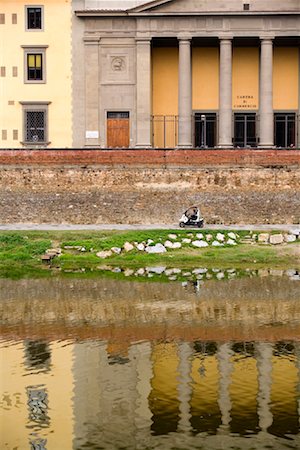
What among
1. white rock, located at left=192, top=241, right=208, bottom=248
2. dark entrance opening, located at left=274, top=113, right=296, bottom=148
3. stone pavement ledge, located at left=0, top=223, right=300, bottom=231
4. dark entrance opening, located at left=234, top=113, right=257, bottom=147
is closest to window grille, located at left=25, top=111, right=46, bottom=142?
stone pavement ledge, located at left=0, top=223, right=300, bottom=231

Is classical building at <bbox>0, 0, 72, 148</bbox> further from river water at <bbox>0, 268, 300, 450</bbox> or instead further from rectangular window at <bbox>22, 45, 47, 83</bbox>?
river water at <bbox>0, 268, 300, 450</bbox>

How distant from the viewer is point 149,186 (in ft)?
152

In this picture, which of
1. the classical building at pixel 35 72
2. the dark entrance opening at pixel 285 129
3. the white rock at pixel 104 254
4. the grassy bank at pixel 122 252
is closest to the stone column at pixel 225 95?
the dark entrance opening at pixel 285 129

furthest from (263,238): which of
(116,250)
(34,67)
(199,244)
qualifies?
(34,67)

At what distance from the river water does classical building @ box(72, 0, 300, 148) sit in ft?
77.0

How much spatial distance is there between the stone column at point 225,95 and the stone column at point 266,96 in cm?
201

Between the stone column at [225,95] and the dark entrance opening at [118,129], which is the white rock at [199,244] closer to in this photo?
the stone column at [225,95]

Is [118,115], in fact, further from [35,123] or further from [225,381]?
[225,381]

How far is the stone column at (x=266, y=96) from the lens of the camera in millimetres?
52688

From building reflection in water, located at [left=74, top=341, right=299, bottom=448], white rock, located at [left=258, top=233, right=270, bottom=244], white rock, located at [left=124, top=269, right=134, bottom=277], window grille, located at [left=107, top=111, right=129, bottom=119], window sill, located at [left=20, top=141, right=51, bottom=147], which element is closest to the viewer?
building reflection in water, located at [left=74, top=341, right=299, bottom=448]

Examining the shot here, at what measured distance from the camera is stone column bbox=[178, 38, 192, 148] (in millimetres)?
52625

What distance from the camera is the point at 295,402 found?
658 inches

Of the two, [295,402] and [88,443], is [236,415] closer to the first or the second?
[295,402]

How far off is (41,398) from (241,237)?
2532 centimetres
